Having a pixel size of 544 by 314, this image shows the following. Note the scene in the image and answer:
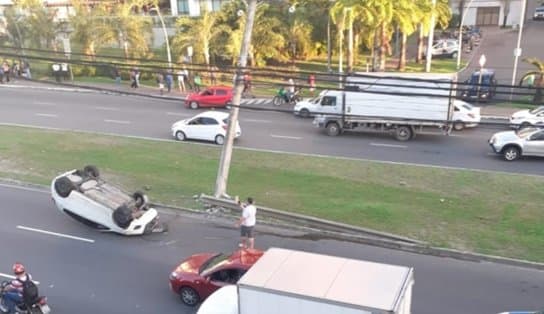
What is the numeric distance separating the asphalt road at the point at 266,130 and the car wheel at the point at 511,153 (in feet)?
1.03

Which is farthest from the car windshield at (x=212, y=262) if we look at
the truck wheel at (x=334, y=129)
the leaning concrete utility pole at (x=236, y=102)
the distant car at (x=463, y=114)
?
the distant car at (x=463, y=114)

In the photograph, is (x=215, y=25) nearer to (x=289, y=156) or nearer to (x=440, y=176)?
(x=289, y=156)

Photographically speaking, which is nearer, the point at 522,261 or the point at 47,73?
the point at 522,261

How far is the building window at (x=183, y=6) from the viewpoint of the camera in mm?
59125

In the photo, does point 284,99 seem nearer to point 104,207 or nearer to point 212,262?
point 104,207

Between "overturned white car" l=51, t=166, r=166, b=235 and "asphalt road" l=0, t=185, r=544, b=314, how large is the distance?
37 cm

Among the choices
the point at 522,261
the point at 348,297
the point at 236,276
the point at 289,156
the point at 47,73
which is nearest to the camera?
the point at 348,297

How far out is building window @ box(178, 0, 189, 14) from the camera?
59.1 m

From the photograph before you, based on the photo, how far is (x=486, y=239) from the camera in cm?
1461

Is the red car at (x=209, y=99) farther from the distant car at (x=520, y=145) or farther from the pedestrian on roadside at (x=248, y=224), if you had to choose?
the pedestrian on roadside at (x=248, y=224)

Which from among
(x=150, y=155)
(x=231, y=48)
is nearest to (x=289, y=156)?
(x=150, y=155)

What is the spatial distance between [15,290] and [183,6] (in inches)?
2075

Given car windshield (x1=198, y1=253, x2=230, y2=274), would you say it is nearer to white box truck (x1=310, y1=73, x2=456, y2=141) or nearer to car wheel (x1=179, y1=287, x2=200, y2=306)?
car wheel (x1=179, y1=287, x2=200, y2=306)

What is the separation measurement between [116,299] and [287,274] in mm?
5065
